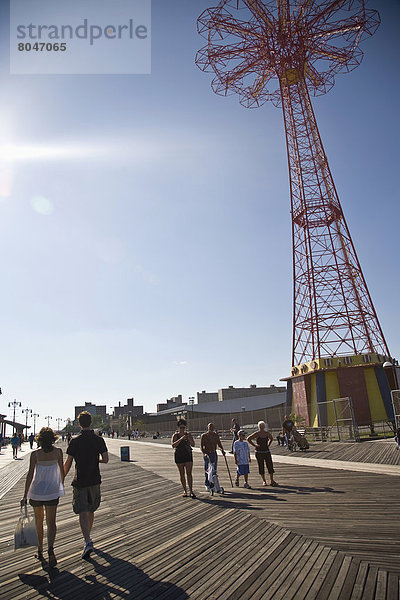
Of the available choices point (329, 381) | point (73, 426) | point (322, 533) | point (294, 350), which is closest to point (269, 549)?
Result: point (322, 533)

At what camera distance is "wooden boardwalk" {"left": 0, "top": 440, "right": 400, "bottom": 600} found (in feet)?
13.4

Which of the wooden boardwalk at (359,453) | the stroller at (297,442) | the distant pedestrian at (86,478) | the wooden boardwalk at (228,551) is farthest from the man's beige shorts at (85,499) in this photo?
the stroller at (297,442)

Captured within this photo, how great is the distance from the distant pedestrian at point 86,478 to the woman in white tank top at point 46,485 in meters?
0.19

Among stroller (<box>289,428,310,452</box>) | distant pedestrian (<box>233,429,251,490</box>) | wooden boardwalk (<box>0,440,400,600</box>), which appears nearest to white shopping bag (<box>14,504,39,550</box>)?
wooden boardwalk (<box>0,440,400,600</box>)

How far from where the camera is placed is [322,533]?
566 centimetres

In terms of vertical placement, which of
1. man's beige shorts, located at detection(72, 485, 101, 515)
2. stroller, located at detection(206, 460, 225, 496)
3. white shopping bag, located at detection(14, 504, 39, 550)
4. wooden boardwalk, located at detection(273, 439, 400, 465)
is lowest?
wooden boardwalk, located at detection(273, 439, 400, 465)

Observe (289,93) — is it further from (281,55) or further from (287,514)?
(287,514)

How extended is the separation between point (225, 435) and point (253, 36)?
3402cm

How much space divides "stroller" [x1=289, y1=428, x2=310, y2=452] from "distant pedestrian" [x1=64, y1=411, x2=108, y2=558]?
14.7m

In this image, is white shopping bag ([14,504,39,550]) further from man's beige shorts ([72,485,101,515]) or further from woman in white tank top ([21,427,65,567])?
man's beige shorts ([72,485,101,515])

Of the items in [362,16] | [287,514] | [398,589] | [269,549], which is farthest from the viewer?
[362,16]

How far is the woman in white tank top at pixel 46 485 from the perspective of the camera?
517cm

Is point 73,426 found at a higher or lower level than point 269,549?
lower

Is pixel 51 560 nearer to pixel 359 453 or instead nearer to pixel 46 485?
pixel 46 485
